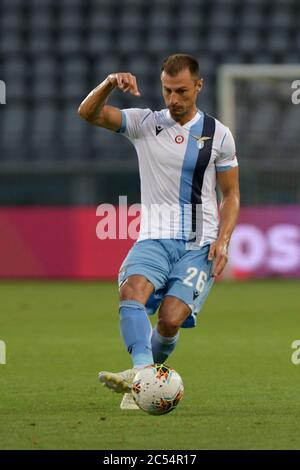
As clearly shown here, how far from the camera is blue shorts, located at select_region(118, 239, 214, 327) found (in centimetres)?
623

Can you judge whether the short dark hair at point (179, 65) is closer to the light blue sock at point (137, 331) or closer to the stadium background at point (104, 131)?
the light blue sock at point (137, 331)

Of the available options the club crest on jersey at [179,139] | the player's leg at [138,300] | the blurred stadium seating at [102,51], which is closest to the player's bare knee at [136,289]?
the player's leg at [138,300]

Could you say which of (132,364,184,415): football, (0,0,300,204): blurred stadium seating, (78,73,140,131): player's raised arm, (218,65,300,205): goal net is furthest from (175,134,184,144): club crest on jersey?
(0,0,300,204): blurred stadium seating

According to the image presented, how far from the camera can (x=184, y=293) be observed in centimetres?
625

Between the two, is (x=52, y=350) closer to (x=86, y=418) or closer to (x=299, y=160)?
(x=86, y=418)

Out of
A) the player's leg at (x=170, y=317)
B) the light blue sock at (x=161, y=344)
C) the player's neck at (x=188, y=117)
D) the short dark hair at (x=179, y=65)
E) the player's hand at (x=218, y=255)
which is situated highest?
the short dark hair at (x=179, y=65)

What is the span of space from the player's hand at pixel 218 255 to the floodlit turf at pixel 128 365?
2.57 feet

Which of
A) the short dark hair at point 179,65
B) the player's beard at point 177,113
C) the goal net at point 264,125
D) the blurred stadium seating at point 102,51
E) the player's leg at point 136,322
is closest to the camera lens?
the player's leg at point 136,322

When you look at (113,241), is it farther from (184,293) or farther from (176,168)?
(184,293)

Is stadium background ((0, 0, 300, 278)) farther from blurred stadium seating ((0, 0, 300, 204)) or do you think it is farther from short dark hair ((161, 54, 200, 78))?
short dark hair ((161, 54, 200, 78))

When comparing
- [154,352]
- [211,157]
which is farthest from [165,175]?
[154,352]

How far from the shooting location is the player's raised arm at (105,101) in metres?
5.96

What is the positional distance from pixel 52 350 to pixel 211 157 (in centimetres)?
397
